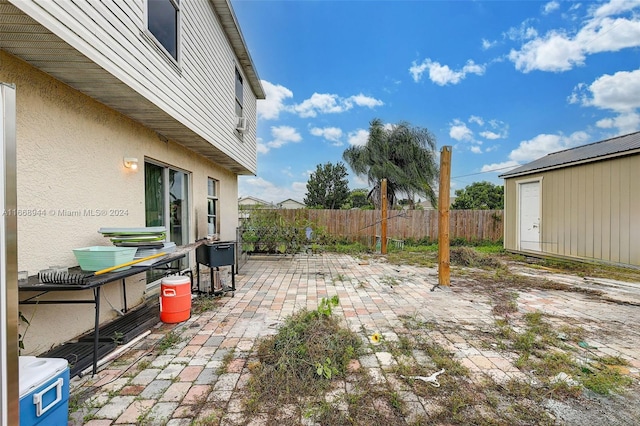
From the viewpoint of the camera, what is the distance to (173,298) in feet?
10.8

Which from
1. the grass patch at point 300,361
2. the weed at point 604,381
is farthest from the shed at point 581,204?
the grass patch at point 300,361

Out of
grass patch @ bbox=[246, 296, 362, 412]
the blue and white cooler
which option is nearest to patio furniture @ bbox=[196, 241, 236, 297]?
grass patch @ bbox=[246, 296, 362, 412]

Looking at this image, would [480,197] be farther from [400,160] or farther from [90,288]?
[90,288]

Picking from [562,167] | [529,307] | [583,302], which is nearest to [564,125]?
[562,167]

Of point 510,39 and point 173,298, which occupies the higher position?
point 510,39

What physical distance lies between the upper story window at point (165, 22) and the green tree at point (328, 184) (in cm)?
2677

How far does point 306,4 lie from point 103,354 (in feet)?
37.1

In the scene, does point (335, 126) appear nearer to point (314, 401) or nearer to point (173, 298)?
point (173, 298)

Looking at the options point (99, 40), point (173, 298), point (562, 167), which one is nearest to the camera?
point (99, 40)

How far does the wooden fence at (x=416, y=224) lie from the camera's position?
11.9 m

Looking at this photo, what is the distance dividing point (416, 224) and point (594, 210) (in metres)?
5.73

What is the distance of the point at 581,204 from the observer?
7.29 meters

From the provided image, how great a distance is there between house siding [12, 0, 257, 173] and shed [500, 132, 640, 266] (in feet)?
28.1

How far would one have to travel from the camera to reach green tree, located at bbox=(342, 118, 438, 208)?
650 inches
